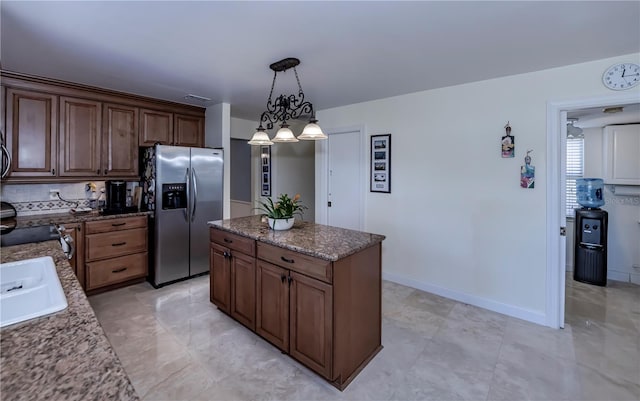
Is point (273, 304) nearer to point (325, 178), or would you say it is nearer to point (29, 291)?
point (29, 291)

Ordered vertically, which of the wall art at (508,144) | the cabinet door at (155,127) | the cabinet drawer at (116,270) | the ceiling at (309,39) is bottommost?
the cabinet drawer at (116,270)

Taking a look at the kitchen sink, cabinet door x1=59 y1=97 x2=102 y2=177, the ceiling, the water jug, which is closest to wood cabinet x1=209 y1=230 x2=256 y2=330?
the kitchen sink

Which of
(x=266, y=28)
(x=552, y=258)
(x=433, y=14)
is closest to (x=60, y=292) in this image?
(x=266, y=28)

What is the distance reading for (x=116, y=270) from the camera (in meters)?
3.39

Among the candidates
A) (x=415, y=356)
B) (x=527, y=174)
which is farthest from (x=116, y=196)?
(x=527, y=174)

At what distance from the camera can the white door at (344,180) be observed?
159 inches

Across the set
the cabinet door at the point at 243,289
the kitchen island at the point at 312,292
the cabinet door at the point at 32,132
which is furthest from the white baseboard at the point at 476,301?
the cabinet door at the point at 32,132

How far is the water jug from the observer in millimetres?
A: 3709

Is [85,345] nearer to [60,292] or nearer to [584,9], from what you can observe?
[60,292]

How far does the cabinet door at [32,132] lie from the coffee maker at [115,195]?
61 cm

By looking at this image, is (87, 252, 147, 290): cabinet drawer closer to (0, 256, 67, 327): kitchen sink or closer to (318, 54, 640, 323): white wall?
(0, 256, 67, 327): kitchen sink

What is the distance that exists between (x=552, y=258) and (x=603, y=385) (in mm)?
1049

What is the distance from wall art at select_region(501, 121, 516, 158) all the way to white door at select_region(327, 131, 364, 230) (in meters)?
1.65

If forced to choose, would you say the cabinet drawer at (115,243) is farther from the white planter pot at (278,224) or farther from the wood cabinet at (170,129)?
the white planter pot at (278,224)
